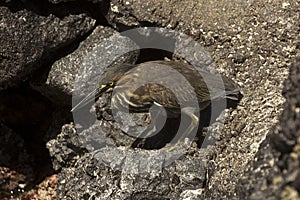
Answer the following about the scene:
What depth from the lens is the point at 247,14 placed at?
3768 mm

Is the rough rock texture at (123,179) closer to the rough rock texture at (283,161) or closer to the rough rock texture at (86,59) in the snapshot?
the rough rock texture at (86,59)

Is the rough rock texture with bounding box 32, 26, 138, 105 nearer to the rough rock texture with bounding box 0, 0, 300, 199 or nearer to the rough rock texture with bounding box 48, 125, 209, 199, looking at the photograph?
the rough rock texture with bounding box 0, 0, 300, 199

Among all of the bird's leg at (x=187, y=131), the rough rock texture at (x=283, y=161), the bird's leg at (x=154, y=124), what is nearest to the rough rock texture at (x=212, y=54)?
the bird's leg at (x=187, y=131)

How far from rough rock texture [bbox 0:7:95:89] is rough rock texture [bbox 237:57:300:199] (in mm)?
1682

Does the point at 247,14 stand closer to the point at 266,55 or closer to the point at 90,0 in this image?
the point at 266,55

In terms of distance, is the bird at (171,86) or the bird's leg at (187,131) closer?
the bird at (171,86)

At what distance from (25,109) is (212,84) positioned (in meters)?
1.68

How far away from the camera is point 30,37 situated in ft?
12.4

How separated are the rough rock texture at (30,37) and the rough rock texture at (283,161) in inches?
66.2

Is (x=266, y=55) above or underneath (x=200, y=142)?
above

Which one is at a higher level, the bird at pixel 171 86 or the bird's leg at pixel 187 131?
the bird at pixel 171 86

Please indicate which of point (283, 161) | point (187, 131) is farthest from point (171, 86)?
point (283, 161)

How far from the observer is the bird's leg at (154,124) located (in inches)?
151

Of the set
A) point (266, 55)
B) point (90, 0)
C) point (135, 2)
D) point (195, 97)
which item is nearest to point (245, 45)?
point (266, 55)
